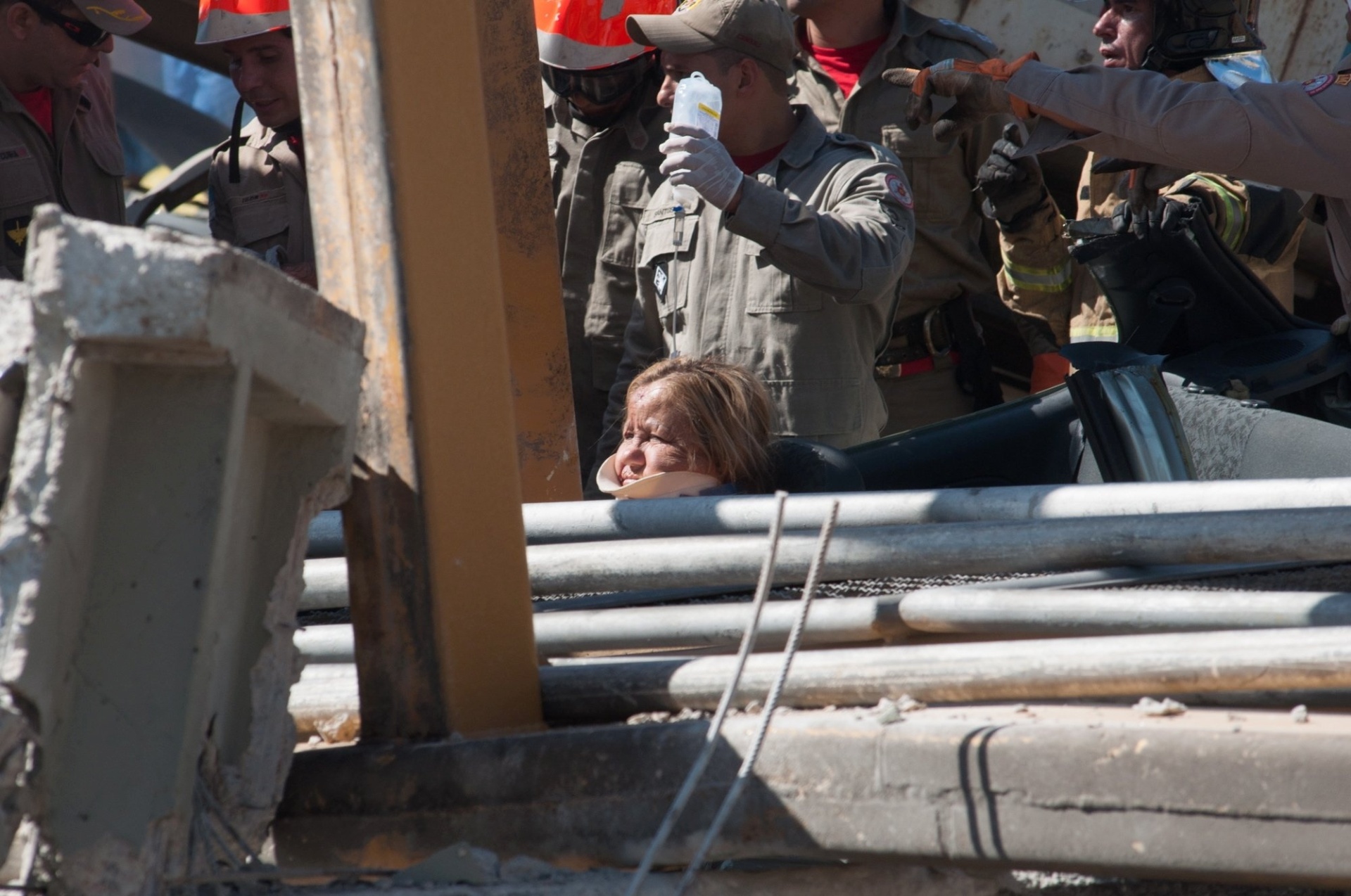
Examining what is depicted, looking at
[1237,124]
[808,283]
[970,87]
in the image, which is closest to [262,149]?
[808,283]

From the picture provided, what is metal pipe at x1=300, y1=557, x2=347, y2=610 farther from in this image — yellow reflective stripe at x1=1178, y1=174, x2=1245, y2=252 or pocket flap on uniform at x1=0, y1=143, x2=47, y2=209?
yellow reflective stripe at x1=1178, y1=174, x2=1245, y2=252

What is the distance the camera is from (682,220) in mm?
3584

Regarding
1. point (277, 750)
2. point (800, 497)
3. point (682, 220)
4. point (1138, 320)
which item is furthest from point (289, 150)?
point (277, 750)

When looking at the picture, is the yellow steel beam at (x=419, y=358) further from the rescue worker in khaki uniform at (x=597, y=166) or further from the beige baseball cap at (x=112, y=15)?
the beige baseball cap at (x=112, y=15)

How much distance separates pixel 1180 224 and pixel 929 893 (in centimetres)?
236

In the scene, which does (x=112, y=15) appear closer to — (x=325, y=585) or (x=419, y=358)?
(x=325, y=585)

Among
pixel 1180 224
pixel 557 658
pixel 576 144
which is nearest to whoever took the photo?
pixel 557 658

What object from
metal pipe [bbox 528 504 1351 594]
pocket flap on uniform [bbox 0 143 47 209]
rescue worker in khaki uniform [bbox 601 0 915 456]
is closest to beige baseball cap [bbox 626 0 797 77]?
rescue worker in khaki uniform [bbox 601 0 915 456]

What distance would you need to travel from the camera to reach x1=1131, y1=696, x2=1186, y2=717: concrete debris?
1310 millimetres

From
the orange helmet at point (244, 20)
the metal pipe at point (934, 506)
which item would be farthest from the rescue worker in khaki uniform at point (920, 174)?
the metal pipe at point (934, 506)

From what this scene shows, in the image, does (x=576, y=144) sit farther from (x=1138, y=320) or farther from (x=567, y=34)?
(x=1138, y=320)

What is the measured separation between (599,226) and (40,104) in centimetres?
151

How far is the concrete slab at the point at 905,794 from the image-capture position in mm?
1180

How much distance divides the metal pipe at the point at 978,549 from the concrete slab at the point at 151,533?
0.49 meters
